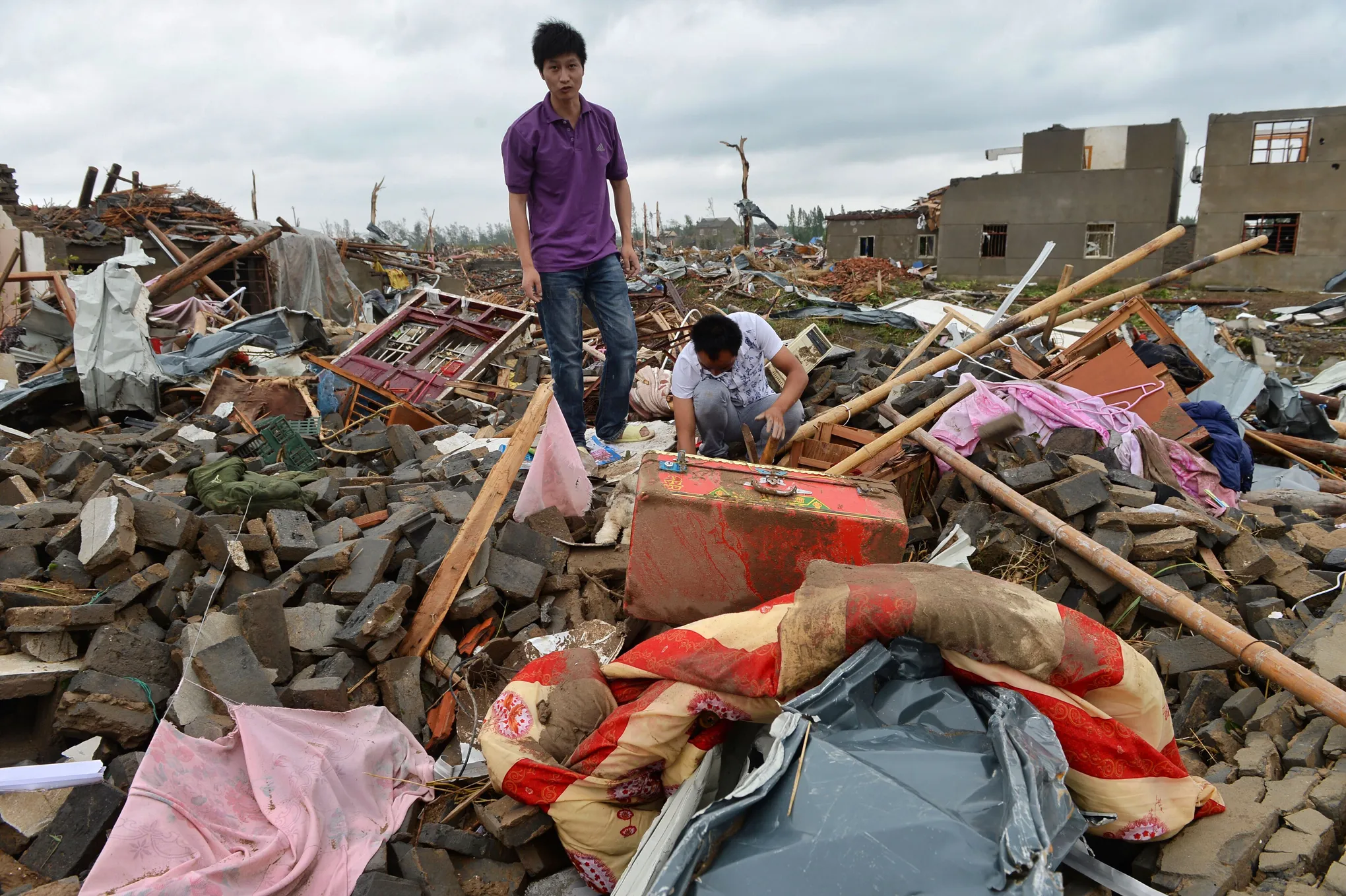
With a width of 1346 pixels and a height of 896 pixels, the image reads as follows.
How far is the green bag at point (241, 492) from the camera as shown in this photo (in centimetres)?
352

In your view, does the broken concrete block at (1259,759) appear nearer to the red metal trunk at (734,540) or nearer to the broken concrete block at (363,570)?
the red metal trunk at (734,540)

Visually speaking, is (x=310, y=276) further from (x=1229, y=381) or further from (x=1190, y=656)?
(x=1190, y=656)

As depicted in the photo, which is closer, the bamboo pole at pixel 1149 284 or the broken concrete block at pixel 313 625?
the broken concrete block at pixel 313 625

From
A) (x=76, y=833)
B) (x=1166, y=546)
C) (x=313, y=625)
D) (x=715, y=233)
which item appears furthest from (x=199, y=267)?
(x=715, y=233)

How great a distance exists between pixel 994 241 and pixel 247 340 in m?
18.7

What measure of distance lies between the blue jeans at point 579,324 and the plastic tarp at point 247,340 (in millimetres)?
4746

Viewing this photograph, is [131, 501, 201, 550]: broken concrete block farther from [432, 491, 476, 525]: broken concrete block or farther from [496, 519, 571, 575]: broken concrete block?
[496, 519, 571, 575]: broken concrete block

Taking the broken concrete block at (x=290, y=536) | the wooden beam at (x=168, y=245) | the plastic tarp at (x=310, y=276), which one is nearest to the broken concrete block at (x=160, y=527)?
Result: the broken concrete block at (x=290, y=536)

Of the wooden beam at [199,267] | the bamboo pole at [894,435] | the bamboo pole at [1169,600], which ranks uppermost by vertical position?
the wooden beam at [199,267]

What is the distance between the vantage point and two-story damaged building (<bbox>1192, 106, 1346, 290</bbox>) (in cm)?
1680

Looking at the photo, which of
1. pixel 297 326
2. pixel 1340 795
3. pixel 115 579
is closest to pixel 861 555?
pixel 1340 795

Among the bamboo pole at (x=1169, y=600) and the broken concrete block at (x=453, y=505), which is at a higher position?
the broken concrete block at (x=453, y=505)

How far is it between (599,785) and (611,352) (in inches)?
114

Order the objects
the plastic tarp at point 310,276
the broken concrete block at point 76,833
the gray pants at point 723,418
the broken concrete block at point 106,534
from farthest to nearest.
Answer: the plastic tarp at point 310,276, the gray pants at point 723,418, the broken concrete block at point 106,534, the broken concrete block at point 76,833
